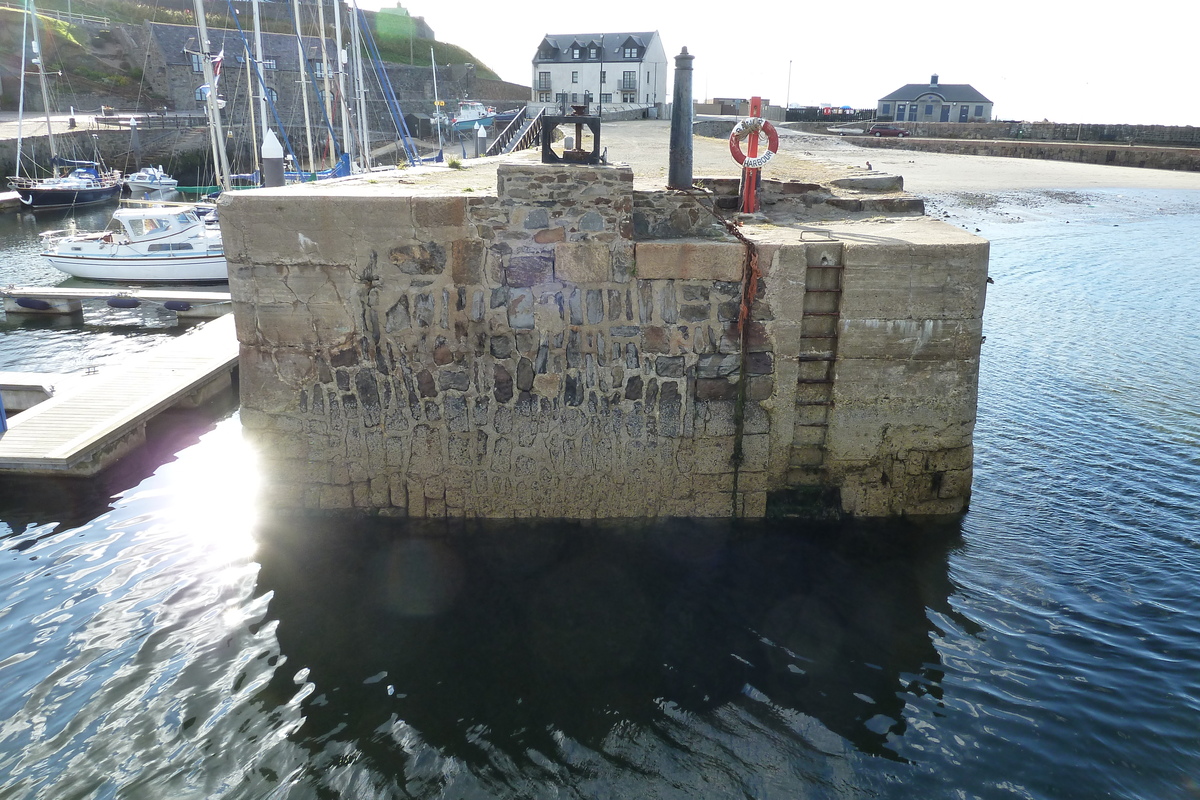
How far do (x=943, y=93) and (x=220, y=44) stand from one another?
177 ft

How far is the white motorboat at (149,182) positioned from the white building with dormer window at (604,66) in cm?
2731

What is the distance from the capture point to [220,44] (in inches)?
1870

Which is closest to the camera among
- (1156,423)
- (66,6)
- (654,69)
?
(1156,423)

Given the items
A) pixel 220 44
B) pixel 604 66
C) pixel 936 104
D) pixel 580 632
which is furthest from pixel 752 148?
pixel 936 104

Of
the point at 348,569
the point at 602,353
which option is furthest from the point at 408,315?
the point at 348,569

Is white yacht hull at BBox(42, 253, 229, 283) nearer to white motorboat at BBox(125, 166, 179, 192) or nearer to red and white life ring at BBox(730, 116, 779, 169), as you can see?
white motorboat at BBox(125, 166, 179, 192)

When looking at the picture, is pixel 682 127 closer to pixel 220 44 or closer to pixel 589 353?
pixel 589 353

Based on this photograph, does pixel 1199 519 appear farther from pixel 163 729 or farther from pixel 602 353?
pixel 163 729

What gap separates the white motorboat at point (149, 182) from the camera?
3544 centimetres

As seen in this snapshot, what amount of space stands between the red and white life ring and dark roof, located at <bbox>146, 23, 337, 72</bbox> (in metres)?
44.8

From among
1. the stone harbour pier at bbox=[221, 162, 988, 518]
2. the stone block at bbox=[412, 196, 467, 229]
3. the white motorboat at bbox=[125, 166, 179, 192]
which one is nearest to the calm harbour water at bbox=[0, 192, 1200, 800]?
the stone harbour pier at bbox=[221, 162, 988, 518]

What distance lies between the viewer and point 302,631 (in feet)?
19.5

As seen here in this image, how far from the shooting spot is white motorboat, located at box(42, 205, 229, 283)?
20844 millimetres

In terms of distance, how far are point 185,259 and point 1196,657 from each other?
2225 cm
